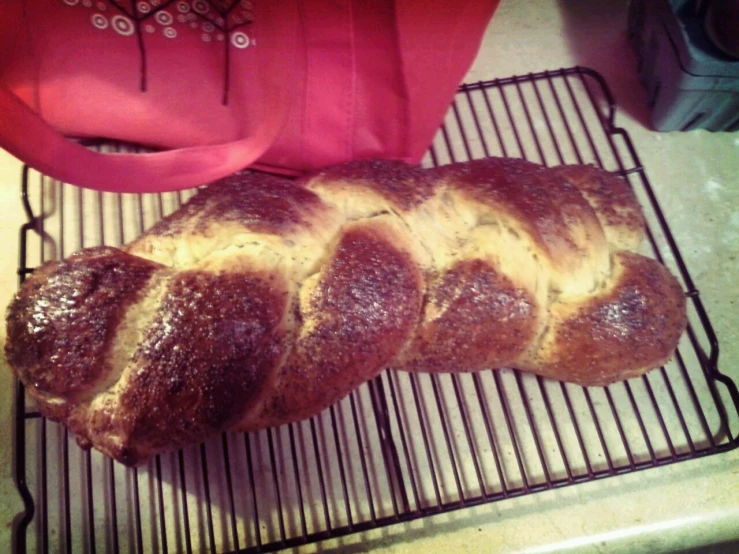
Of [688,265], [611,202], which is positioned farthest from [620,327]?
[688,265]

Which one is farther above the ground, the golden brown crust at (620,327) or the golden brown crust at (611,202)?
the golden brown crust at (611,202)

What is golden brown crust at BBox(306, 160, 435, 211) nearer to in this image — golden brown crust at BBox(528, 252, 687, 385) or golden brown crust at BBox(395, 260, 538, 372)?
golden brown crust at BBox(395, 260, 538, 372)

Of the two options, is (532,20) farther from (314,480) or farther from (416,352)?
(314,480)

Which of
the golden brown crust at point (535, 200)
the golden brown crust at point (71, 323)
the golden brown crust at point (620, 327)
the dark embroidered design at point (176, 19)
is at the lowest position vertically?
the golden brown crust at point (620, 327)

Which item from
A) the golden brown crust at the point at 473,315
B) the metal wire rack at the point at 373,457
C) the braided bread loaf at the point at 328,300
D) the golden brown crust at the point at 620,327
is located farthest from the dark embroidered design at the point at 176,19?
the golden brown crust at the point at 620,327

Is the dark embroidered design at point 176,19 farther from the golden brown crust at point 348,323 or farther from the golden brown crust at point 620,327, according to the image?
the golden brown crust at point 620,327

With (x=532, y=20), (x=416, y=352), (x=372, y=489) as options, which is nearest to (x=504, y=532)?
(x=372, y=489)

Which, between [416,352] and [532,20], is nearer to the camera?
[416,352]

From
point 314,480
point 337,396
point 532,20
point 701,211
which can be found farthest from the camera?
point 532,20
